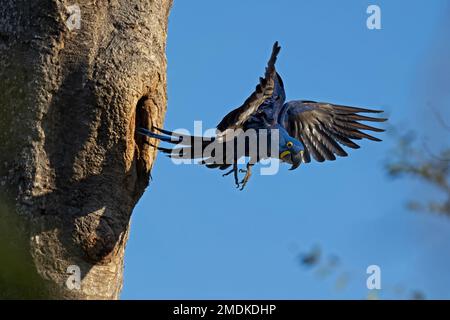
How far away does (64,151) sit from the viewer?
5.05 meters

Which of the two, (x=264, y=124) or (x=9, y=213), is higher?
(x=264, y=124)

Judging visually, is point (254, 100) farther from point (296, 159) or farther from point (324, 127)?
point (324, 127)

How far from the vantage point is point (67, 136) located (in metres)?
5.08

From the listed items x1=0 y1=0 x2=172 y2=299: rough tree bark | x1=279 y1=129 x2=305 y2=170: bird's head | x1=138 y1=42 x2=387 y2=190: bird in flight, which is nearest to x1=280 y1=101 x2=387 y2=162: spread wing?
x1=138 y1=42 x2=387 y2=190: bird in flight

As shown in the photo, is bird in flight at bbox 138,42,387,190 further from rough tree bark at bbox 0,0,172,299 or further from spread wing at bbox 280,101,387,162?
rough tree bark at bbox 0,0,172,299

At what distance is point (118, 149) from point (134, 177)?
280mm

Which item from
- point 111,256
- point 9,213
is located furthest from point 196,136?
point 9,213

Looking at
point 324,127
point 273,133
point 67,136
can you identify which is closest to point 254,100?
point 273,133

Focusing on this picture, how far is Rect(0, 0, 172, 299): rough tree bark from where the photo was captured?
16.1 ft

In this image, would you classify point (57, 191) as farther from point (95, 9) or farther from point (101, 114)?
point (95, 9)

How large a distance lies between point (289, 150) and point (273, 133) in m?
0.21

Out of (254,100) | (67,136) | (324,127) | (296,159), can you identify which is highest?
(324,127)
